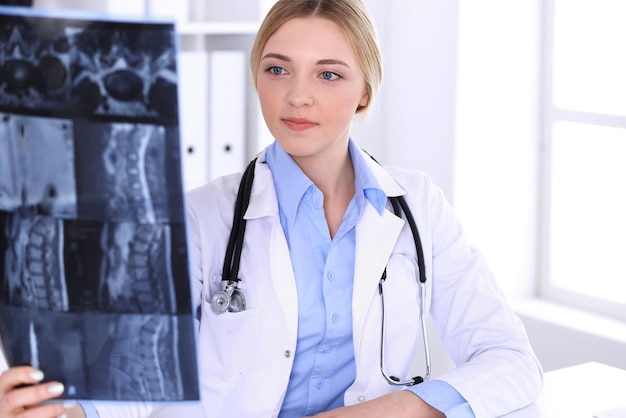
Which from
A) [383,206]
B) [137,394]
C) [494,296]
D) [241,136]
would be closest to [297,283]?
[383,206]

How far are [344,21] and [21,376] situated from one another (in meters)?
0.76

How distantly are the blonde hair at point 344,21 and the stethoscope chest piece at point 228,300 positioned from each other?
387 millimetres

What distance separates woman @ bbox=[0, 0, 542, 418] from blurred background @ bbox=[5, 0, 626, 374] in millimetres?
982

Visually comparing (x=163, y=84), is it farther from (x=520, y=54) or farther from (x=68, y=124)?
(x=520, y=54)

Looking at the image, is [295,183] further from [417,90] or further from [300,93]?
[417,90]

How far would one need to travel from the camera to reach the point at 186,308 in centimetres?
90

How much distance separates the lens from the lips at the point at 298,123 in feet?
4.58

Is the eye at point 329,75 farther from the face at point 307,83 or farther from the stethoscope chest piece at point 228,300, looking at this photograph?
the stethoscope chest piece at point 228,300

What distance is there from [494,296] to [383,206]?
239 millimetres

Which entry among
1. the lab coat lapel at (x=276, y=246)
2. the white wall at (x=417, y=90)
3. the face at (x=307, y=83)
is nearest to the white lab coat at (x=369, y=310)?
the lab coat lapel at (x=276, y=246)

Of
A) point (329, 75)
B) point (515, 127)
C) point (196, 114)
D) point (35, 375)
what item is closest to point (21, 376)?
point (35, 375)

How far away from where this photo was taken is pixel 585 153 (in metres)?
2.66

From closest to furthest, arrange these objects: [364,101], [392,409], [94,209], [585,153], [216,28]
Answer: [94,209] < [392,409] < [364,101] < [216,28] < [585,153]

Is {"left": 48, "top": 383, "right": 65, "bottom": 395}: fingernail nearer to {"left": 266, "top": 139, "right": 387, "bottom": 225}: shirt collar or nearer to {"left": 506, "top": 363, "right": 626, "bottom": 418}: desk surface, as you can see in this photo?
{"left": 266, "top": 139, "right": 387, "bottom": 225}: shirt collar
